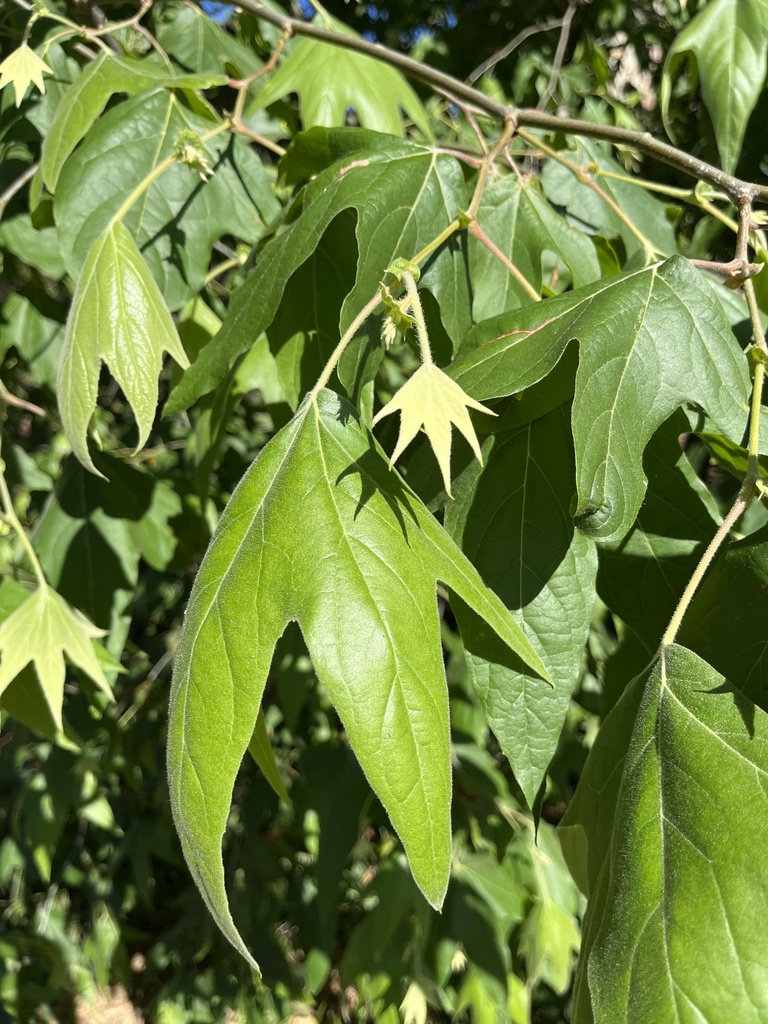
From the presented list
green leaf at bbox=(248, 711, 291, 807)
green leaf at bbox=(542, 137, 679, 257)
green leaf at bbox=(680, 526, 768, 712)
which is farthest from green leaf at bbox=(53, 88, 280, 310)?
green leaf at bbox=(680, 526, 768, 712)

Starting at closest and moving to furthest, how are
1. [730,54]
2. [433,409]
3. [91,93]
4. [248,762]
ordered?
[433,409] → [91,93] → [730,54] → [248,762]

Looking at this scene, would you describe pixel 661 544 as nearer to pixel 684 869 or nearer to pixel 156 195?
pixel 684 869

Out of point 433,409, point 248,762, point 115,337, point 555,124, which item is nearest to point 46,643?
point 115,337

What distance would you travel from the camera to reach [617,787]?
2.04ft

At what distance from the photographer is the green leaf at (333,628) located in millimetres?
501

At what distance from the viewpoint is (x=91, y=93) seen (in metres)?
0.96

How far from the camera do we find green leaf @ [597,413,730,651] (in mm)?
690

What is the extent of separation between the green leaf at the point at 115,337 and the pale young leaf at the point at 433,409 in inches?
13.3

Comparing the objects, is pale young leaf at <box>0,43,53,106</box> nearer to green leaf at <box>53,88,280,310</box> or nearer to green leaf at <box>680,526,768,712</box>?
green leaf at <box>53,88,280,310</box>

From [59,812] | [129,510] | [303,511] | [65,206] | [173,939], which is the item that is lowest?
[173,939]

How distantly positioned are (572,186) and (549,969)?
1.46 m

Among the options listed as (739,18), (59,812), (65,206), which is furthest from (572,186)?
(59,812)

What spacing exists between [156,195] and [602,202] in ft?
1.85

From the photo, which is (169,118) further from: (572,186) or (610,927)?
(610,927)
